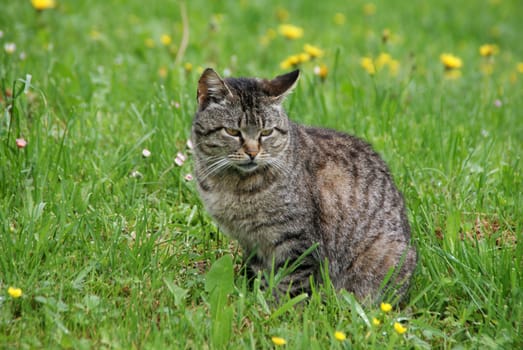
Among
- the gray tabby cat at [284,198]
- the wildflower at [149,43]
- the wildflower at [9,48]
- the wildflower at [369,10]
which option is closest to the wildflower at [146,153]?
the gray tabby cat at [284,198]

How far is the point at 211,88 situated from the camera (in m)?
3.59

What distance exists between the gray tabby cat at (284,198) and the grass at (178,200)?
20cm

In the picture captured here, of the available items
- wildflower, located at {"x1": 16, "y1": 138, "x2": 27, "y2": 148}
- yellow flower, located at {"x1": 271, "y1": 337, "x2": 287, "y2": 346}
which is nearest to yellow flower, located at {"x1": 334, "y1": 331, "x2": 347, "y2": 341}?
yellow flower, located at {"x1": 271, "y1": 337, "x2": 287, "y2": 346}

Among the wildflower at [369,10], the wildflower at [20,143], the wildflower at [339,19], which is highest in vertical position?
the wildflower at [369,10]

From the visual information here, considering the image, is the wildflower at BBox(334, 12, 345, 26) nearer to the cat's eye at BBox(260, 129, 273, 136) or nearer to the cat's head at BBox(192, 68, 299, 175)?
the cat's head at BBox(192, 68, 299, 175)

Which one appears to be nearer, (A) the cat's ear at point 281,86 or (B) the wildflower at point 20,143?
(A) the cat's ear at point 281,86

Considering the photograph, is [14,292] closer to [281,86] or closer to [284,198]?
[284,198]

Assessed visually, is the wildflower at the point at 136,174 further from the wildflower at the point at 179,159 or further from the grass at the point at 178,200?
the wildflower at the point at 179,159

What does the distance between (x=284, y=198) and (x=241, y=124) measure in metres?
0.47

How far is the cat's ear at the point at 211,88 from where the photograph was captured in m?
3.53

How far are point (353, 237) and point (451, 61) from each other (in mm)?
2684

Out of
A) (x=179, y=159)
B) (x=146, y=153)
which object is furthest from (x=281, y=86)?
(x=146, y=153)

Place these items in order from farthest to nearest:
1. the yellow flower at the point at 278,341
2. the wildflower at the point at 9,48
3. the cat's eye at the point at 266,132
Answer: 1. the wildflower at the point at 9,48
2. the cat's eye at the point at 266,132
3. the yellow flower at the point at 278,341

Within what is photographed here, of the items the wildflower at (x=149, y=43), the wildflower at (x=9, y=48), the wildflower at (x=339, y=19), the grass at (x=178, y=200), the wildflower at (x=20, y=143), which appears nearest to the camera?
the grass at (x=178, y=200)
